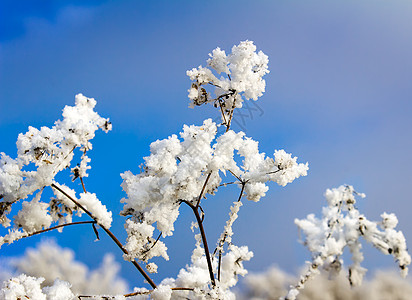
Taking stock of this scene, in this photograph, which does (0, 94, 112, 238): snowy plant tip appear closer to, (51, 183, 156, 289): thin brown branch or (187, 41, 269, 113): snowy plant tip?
(51, 183, 156, 289): thin brown branch

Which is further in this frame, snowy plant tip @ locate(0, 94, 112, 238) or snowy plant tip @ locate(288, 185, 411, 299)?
snowy plant tip @ locate(288, 185, 411, 299)

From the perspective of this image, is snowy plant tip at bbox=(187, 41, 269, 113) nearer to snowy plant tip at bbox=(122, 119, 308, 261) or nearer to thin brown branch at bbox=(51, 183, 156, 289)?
snowy plant tip at bbox=(122, 119, 308, 261)

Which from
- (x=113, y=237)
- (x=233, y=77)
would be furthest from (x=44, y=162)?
(x=233, y=77)

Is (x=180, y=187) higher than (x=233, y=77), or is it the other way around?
(x=233, y=77)

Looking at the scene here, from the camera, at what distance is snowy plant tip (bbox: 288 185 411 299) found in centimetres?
112

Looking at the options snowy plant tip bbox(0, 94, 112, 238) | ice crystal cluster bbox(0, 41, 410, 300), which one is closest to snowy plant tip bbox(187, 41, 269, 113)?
ice crystal cluster bbox(0, 41, 410, 300)

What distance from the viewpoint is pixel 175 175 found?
1.03m

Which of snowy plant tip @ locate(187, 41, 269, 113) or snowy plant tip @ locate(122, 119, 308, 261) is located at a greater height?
snowy plant tip @ locate(187, 41, 269, 113)

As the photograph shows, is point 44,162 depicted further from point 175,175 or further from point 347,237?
point 347,237

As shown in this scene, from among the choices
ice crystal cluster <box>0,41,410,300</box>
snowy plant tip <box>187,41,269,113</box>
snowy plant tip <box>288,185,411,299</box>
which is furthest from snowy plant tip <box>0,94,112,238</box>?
snowy plant tip <box>288,185,411,299</box>

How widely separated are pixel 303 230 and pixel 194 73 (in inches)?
24.8

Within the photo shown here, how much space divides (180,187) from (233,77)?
0.42m

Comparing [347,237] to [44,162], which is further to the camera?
[347,237]

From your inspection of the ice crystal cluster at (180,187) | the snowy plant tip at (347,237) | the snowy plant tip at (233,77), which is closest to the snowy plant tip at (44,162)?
the ice crystal cluster at (180,187)
